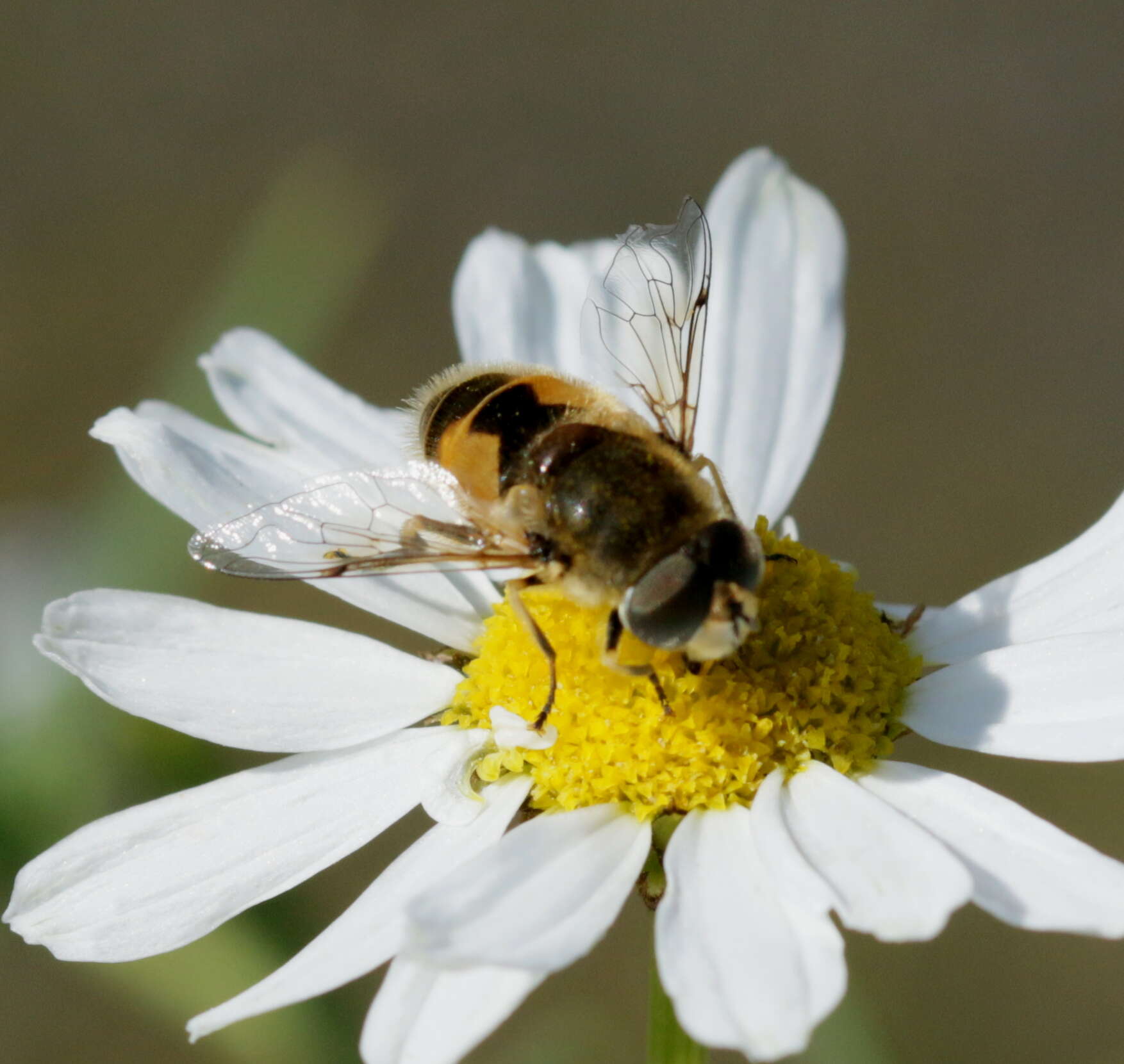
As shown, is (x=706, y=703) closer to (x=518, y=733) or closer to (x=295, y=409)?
(x=518, y=733)

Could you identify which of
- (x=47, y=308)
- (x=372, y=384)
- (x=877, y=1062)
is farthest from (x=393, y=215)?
(x=877, y=1062)

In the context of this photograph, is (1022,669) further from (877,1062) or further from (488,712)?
(877,1062)

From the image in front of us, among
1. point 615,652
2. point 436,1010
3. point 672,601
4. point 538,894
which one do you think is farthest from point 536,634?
point 436,1010

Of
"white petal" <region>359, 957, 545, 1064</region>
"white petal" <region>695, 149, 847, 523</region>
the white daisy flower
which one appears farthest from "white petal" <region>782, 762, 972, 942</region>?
"white petal" <region>695, 149, 847, 523</region>

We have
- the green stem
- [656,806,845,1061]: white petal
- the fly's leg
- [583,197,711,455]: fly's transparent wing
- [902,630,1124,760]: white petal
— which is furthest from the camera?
[583,197,711,455]: fly's transparent wing

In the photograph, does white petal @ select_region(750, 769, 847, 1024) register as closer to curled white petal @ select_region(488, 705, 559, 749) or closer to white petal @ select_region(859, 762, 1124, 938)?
white petal @ select_region(859, 762, 1124, 938)

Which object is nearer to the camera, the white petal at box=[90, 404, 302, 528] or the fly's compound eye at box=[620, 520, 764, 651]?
the fly's compound eye at box=[620, 520, 764, 651]
